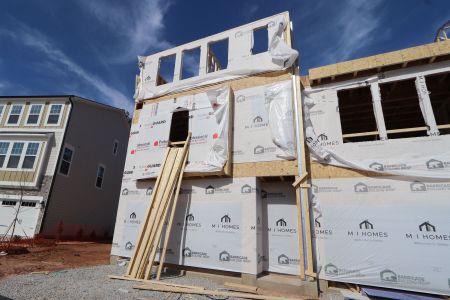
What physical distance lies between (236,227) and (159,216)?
8.37 ft

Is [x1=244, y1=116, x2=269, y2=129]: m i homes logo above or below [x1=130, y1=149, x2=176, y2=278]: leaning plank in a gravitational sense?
above

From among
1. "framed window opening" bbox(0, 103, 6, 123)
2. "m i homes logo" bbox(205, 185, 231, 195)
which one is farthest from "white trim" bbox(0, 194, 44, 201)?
"m i homes logo" bbox(205, 185, 231, 195)

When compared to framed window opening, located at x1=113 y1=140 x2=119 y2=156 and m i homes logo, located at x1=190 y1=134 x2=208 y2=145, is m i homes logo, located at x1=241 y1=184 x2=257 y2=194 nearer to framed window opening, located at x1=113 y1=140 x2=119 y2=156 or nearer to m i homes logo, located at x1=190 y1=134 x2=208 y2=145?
m i homes logo, located at x1=190 y1=134 x2=208 y2=145

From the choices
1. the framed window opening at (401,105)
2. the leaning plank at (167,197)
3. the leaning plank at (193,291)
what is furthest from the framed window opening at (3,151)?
the framed window opening at (401,105)

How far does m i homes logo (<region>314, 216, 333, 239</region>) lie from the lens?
6965 millimetres

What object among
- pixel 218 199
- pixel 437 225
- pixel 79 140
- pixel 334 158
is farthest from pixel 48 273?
pixel 79 140

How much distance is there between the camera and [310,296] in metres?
6.43

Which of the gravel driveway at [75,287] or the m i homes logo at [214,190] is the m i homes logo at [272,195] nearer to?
the m i homes logo at [214,190]

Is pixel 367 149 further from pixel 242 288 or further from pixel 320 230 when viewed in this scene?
pixel 242 288

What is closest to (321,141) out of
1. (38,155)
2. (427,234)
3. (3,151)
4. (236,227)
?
(427,234)

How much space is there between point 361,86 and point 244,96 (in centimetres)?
388

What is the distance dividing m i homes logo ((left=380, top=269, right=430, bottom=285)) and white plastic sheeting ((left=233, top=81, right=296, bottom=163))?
12.5 feet

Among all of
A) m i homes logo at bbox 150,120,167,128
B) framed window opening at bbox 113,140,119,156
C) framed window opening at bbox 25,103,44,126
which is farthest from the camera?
framed window opening at bbox 113,140,119,156

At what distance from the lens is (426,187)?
6.38m
